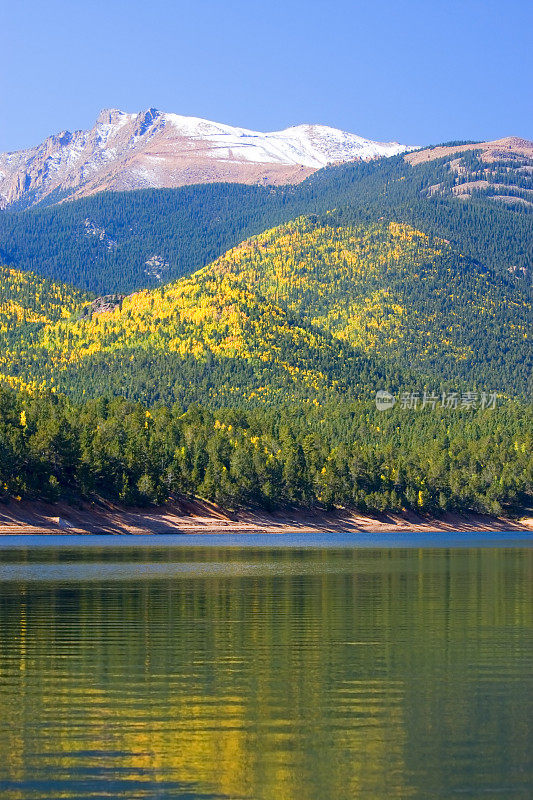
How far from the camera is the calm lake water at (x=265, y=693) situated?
91.9 feet

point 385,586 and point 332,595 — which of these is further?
point 385,586

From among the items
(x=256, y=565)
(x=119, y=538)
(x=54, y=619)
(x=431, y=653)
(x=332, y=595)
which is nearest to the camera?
(x=431, y=653)

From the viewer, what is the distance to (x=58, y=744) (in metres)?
31.1

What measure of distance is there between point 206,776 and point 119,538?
143369 mm

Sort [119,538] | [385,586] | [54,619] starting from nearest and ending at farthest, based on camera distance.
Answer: [54,619]
[385,586]
[119,538]

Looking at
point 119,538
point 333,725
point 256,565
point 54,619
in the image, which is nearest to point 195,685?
point 333,725

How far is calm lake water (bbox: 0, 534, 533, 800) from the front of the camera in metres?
28.0

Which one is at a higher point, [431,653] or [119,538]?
[431,653]

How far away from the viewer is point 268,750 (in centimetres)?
3022

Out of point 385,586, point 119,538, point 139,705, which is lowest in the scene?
point 119,538

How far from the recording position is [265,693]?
37.7 metres

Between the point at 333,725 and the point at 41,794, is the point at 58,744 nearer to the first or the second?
the point at 41,794

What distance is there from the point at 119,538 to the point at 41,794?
144 metres

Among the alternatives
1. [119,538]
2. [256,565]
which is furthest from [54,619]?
[119,538]
